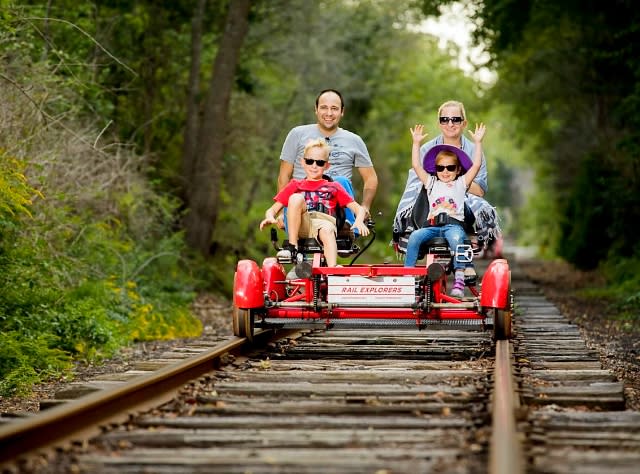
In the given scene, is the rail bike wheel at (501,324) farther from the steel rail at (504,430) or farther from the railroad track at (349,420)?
the steel rail at (504,430)

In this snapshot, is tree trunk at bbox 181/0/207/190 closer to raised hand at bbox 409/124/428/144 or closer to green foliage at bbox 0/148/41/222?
green foliage at bbox 0/148/41/222

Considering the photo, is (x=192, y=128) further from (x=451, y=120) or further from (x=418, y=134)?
(x=418, y=134)

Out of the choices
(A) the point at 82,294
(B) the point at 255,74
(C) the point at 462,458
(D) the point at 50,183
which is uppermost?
(B) the point at 255,74

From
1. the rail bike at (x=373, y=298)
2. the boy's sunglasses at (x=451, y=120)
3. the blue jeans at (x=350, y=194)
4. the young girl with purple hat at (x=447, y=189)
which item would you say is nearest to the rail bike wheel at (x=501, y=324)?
the rail bike at (x=373, y=298)

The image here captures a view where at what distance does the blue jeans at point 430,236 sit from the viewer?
9508mm

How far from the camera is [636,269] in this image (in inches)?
791

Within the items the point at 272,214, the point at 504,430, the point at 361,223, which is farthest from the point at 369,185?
the point at 504,430

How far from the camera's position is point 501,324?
940 centimetres

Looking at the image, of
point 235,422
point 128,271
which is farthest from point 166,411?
point 128,271

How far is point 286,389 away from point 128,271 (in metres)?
8.12

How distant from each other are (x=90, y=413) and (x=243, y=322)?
3.57 metres

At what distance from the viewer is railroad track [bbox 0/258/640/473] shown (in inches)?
196

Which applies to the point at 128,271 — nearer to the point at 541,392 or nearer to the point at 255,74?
the point at 541,392

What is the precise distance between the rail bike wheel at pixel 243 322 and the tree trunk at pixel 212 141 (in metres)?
9.37
